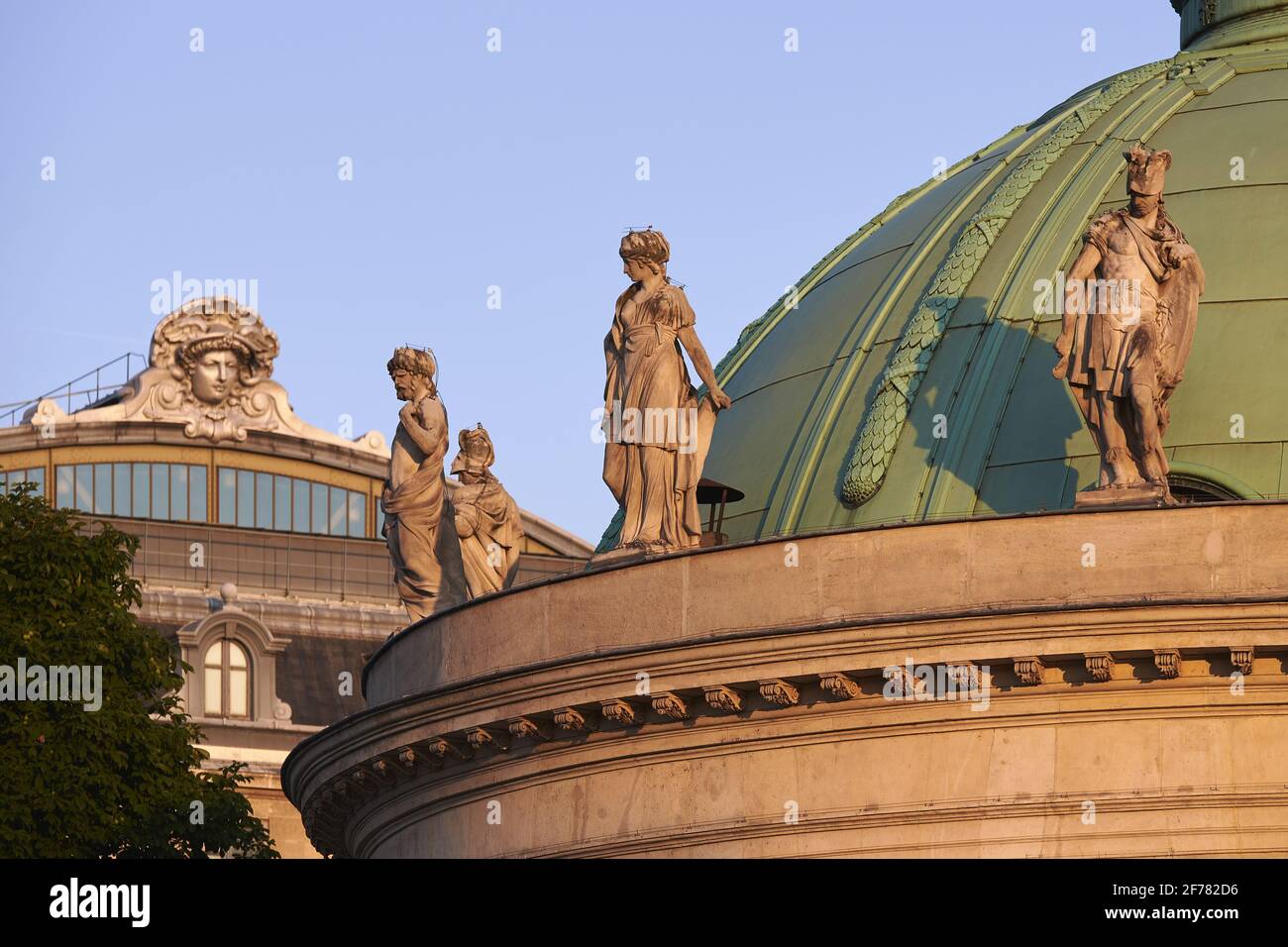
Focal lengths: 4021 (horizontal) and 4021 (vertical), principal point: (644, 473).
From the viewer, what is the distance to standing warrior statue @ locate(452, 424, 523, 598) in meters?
43.0

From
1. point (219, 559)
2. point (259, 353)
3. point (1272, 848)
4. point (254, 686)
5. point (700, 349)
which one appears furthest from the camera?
point (259, 353)

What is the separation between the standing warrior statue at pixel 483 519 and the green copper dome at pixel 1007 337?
3.55 meters

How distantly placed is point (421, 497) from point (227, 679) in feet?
126

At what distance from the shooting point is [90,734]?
47281 millimetres

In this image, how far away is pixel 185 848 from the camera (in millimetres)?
48688

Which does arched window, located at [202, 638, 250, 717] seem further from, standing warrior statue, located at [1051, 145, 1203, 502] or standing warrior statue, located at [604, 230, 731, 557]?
standing warrior statue, located at [1051, 145, 1203, 502]

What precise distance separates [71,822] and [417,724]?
23.8 ft

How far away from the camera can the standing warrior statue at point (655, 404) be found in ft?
130

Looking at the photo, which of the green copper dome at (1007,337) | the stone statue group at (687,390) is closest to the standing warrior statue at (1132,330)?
the stone statue group at (687,390)

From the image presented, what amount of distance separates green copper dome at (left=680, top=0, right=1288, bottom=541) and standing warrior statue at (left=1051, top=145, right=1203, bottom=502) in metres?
4.22

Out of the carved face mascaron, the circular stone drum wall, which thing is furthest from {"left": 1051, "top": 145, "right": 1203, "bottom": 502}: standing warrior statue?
the carved face mascaron

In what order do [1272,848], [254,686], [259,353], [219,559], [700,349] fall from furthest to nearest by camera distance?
[259,353] < [219,559] < [254,686] < [700,349] < [1272,848]
